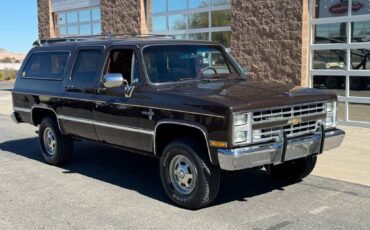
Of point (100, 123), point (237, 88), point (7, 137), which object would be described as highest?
point (237, 88)

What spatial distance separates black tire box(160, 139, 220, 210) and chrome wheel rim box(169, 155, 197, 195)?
0.01 metres

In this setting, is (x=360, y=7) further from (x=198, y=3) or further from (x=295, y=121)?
(x=295, y=121)

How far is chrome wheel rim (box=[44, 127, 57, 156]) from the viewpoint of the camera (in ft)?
27.0

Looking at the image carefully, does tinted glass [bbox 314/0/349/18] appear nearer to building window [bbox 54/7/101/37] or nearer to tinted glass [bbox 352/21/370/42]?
tinted glass [bbox 352/21/370/42]

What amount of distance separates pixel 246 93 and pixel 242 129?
0.63m

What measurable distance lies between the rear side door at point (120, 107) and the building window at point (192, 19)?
744 cm

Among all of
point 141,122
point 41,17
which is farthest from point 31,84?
point 41,17

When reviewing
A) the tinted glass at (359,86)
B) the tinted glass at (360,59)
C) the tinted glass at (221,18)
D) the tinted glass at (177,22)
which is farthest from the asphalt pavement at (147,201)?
the tinted glass at (177,22)

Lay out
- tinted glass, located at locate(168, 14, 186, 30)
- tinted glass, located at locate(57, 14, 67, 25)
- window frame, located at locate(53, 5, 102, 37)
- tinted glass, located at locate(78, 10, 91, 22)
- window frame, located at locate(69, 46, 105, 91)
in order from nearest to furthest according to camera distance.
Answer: window frame, located at locate(69, 46, 105, 91), tinted glass, located at locate(168, 14, 186, 30), window frame, located at locate(53, 5, 102, 37), tinted glass, located at locate(78, 10, 91, 22), tinted glass, located at locate(57, 14, 67, 25)

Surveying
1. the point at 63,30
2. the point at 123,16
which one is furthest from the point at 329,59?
the point at 63,30

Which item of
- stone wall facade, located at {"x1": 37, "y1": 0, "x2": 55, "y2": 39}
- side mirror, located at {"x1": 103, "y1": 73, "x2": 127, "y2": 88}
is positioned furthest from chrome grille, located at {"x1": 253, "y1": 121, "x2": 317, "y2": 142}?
stone wall facade, located at {"x1": 37, "y1": 0, "x2": 55, "y2": 39}

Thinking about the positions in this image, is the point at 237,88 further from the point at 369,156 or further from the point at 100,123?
the point at 369,156

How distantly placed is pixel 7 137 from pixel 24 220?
622cm

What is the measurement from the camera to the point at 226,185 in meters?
6.88
